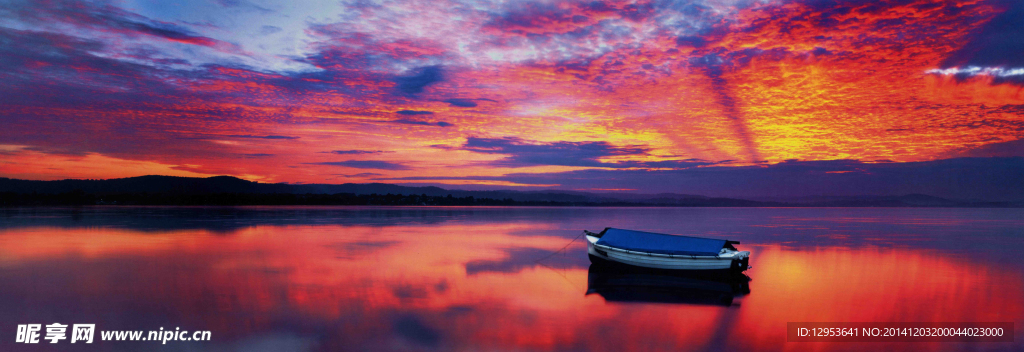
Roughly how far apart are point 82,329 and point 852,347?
605 inches

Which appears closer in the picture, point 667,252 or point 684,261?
point 684,261

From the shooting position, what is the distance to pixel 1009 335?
34.8 feet

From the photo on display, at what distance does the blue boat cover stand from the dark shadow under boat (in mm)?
736

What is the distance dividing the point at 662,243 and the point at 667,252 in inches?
44.6

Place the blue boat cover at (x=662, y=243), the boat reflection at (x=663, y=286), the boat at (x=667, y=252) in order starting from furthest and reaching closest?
the blue boat cover at (x=662, y=243), the boat at (x=667, y=252), the boat reflection at (x=663, y=286)

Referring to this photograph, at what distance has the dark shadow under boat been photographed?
545 inches

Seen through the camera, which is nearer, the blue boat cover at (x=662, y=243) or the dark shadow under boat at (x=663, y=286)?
the dark shadow under boat at (x=663, y=286)

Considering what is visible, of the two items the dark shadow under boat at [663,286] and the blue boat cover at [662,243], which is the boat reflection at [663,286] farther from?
the blue boat cover at [662,243]

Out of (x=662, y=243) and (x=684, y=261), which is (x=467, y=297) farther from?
(x=662, y=243)

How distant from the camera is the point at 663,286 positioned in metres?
15.8

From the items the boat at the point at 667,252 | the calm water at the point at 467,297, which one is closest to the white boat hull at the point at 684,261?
the boat at the point at 667,252

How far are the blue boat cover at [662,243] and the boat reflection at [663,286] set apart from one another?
0.74 meters

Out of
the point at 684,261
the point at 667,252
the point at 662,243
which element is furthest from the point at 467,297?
the point at 662,243

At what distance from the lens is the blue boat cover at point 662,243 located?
656 inches
